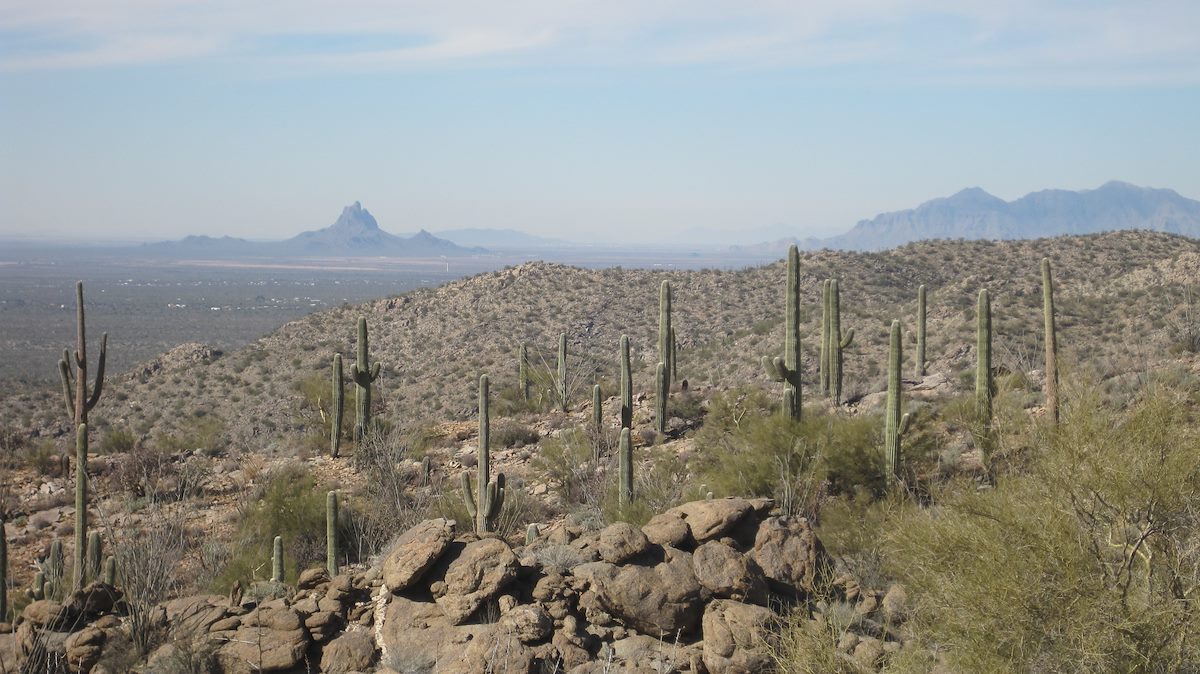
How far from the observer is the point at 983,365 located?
51.3ft

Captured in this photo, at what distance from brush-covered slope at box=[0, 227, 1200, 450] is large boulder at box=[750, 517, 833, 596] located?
12.6m

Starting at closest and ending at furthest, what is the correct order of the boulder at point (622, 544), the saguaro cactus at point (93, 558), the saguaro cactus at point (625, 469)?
the boulder at point (622, 544)
the saguaro cactus at point (93, 558)
the saguaro cactus at point (625, 469)

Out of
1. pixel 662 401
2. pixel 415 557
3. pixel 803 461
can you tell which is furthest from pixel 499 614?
pixel 662 401

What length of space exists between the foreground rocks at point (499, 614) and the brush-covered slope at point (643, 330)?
1362 centimetres

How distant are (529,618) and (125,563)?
5245mm

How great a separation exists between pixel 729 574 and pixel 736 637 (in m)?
0.65

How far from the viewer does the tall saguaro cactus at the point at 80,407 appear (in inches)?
560

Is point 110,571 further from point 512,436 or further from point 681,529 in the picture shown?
point 512,436

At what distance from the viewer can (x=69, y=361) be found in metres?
18.8

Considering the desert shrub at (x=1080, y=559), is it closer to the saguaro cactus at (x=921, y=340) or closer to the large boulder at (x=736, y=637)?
the large boulder at (x=736, y=637)

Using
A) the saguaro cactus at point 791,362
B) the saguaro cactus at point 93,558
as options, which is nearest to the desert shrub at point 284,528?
the saguaro cactus at point 93,558

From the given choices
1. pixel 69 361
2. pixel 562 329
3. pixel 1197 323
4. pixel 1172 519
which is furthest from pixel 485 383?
pixel 562 329

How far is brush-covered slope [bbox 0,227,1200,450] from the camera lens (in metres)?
28.6

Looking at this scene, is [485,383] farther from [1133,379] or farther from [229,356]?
[229,356]
